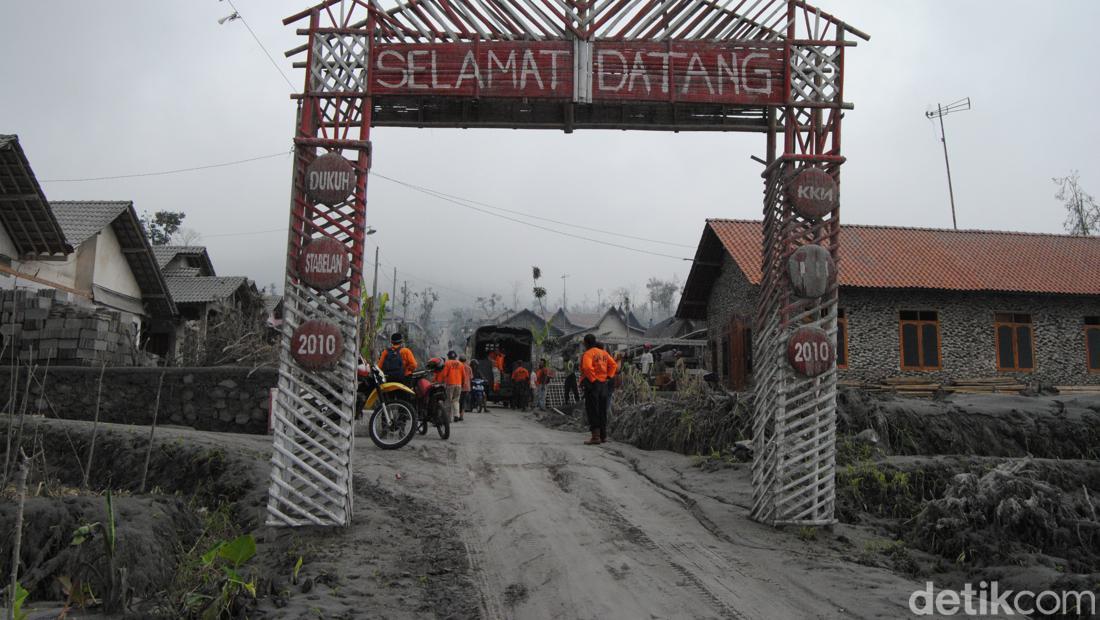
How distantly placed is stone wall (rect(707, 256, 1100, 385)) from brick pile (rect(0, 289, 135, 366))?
16.8 metres

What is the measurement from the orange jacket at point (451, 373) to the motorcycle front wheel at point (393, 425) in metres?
4.97

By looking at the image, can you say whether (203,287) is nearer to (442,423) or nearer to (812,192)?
(442,423)

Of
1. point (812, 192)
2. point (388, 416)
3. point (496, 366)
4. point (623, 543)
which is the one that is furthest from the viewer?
point (496, 366)

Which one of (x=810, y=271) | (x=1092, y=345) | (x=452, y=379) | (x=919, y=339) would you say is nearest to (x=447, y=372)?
(x=452, y=379)

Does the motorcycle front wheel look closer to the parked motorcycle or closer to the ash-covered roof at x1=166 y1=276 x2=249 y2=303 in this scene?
the parked motorcycle

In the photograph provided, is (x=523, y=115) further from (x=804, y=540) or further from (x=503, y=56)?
(x=804, y=540)

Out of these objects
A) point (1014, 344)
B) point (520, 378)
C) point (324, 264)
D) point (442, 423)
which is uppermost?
point (1014, 344)

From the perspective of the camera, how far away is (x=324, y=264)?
22.0 ft

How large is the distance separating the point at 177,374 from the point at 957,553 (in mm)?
11998

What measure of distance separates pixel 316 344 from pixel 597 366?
6.11 meters

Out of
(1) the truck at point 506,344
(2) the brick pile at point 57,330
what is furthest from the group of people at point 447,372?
(2) the brick pile at point 57,330

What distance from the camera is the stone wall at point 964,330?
2238 cm

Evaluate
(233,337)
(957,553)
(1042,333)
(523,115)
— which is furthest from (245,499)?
(1042,333)

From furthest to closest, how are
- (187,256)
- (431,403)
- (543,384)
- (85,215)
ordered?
(187,256), (543,384), (85,215), (431,403)
